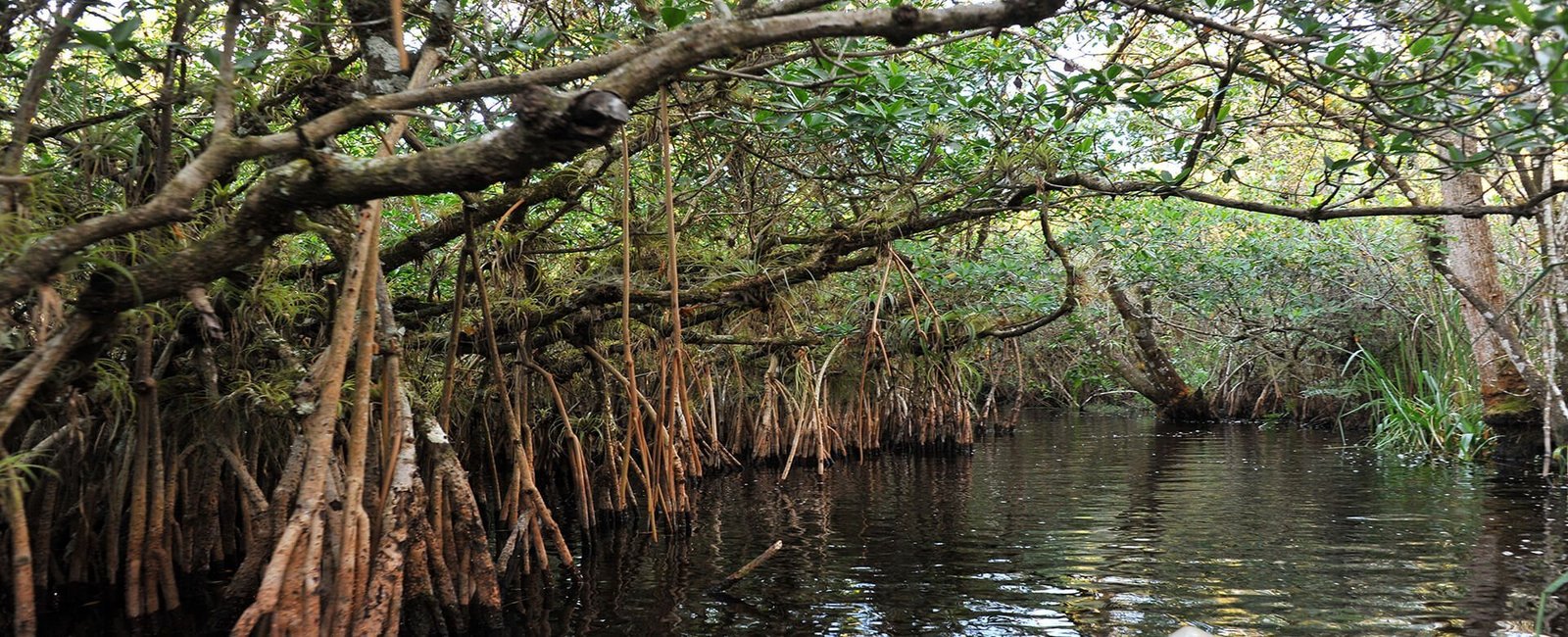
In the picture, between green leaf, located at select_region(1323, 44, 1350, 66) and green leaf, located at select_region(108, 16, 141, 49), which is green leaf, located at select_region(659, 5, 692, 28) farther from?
green leaf, located at select_region(1323, 44, 1350, 66)

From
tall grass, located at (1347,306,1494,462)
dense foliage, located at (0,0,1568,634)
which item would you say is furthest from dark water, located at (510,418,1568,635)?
dense foliage, located at (0,0,1568,634)

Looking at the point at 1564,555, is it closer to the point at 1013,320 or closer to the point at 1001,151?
the point at 1001,151

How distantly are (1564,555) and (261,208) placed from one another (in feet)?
21.9

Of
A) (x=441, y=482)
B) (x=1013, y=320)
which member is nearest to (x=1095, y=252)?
(x=1013, y=320)

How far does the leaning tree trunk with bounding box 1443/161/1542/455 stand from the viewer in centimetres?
884

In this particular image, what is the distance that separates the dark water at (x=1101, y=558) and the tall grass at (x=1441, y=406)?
53 centimetres

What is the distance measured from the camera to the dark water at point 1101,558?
4.72 metres

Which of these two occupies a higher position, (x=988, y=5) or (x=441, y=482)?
(x=988, y=5)

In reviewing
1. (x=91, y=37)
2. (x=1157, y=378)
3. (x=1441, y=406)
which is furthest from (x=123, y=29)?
(x=1157, y=378)

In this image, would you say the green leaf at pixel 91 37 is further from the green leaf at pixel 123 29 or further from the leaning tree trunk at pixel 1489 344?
the leaning tree trunk at pixel 1489 344

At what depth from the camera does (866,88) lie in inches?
200

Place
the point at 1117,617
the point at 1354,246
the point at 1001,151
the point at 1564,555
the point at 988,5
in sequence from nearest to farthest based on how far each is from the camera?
the point at 988,5 < the point at 1117,617 < the point at 1564,555 < the point at 1001,151 < the point at 1354,246

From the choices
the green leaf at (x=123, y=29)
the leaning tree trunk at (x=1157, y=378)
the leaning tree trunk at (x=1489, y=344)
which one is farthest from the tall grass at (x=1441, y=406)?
the green leaf at (x=123, y=29)

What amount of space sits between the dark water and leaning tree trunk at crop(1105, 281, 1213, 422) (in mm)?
5939
